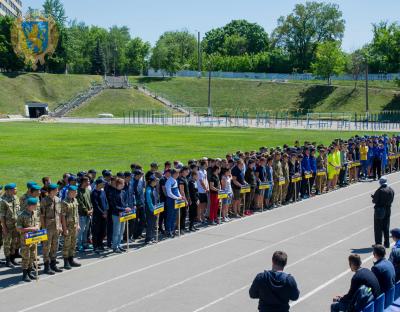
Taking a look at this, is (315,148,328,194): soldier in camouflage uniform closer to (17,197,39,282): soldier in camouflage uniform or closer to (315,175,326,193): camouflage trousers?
(315,175,326,193): camouflage trousers

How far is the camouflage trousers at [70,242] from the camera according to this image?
39.9 feet

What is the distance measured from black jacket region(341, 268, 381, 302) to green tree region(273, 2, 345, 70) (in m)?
120

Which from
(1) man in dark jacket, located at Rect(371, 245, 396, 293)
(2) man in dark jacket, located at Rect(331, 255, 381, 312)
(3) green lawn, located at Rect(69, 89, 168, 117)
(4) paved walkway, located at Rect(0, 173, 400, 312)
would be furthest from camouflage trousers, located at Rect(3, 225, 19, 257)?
(3) green lawn, located at Rect(69, 89, 168, 117)

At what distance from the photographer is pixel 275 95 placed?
329 ft

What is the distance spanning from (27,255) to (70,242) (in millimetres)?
1170

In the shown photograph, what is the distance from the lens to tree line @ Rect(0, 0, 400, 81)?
335 feet

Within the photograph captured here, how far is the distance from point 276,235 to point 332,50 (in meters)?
92.0

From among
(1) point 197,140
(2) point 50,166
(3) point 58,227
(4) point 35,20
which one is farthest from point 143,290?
(4) point 35,20

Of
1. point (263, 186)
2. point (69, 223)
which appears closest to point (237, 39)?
point (263, 186)

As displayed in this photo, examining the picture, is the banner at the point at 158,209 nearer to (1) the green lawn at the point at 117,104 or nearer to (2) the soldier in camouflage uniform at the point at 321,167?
(2) the soldier in camouflage uniform at the point at 321,167

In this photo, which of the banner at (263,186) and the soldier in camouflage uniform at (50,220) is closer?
the soldier in camouflage uniform at (50,220)

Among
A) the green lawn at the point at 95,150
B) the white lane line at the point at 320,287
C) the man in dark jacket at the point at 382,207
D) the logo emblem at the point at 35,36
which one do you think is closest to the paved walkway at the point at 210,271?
the white lane line at the point at 320,287

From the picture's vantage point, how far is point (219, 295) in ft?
34.2

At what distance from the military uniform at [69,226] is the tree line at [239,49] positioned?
89.3m
